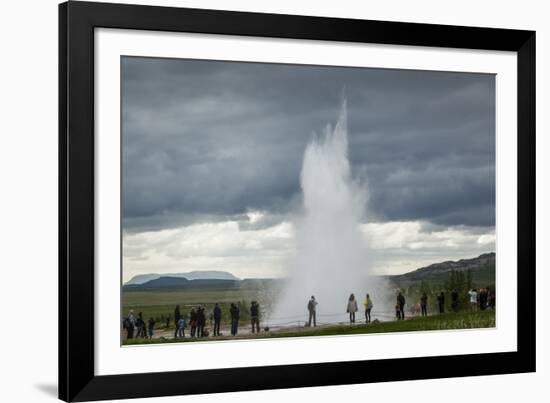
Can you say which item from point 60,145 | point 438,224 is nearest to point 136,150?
point 60,145

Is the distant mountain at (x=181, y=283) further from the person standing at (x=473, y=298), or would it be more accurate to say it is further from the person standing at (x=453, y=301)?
the person standing at (x=473, y=298)

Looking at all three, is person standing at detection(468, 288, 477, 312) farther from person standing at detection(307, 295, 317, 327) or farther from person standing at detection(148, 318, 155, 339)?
person standing at detection(148, 318, 155, 339)

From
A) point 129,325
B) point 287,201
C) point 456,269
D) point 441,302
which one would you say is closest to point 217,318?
point 129,325

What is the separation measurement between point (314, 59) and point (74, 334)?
2429 mm

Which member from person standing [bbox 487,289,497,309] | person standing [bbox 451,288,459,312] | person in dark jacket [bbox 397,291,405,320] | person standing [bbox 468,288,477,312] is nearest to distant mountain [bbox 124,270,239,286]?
person in dark jacket [bbox 397,291,405,320]

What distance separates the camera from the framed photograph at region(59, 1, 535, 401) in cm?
612

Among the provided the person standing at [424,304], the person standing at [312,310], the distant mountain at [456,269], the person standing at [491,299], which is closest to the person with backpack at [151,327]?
the person standing at [312,310]

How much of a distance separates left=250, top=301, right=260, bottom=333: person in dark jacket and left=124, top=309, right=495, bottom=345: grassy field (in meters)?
0.06

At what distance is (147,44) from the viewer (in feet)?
20.5

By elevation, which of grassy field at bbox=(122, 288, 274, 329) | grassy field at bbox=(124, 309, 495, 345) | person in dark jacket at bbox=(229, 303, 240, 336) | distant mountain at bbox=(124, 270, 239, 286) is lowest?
grassy field at bbox=(124, 309, 495, 345)

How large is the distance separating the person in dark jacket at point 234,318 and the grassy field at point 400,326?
0.16 ft

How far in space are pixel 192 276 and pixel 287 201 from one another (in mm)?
830

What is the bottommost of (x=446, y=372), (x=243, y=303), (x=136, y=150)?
(x=446, y=372)

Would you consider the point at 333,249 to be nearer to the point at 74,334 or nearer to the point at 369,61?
the point at 369,61
